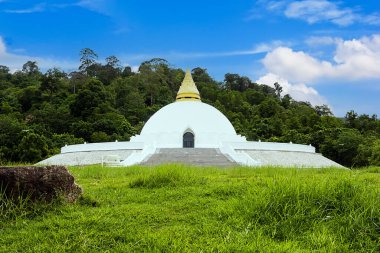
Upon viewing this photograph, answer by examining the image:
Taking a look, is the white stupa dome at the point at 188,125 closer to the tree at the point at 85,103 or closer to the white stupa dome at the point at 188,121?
the white stupa dome at the point at 188,121

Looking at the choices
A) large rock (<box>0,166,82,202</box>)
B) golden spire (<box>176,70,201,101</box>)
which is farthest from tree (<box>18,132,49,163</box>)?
large rock (<box>0,166,82,202</box>)

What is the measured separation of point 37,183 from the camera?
13.5ft

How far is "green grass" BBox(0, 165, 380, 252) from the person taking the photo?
10.9 ft

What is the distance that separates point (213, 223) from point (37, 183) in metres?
1.89

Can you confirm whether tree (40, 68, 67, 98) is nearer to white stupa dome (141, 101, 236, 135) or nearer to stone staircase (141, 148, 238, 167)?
white stupa dome (141, 101, 236, 135)

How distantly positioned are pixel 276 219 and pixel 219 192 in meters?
1.29

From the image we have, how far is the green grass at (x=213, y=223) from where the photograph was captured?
3336mm

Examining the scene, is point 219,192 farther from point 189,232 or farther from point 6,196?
point 6,196

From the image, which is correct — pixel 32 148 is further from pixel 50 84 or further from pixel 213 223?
pixel 213 223

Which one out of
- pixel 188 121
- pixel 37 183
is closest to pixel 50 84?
pixel 188 121

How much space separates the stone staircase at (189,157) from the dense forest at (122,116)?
33.7 ft

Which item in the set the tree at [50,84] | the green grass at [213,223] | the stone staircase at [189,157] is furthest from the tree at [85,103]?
the green grass at [213,223]

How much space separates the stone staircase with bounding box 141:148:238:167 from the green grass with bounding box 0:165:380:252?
13384 millimetres

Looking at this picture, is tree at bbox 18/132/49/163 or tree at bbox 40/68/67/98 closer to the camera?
tree at bbox 18/132/49/163
